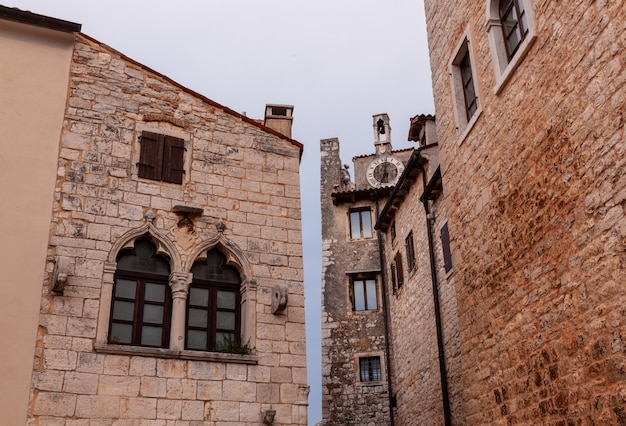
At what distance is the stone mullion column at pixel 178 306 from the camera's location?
8484 millimetres

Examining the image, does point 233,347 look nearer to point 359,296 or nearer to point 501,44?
point 501,44

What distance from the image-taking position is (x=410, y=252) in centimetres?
1728

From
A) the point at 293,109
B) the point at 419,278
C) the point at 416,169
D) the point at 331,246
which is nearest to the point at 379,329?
the point at 331,246

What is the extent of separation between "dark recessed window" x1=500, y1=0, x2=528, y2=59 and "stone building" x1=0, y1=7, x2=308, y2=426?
3810 millimetres

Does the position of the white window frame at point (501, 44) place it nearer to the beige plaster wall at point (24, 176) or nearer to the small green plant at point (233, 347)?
the small green plant at point (233, 347)

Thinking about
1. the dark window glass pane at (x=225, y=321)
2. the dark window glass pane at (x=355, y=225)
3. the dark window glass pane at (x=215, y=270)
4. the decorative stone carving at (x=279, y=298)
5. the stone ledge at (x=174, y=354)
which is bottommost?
the stone ledge at (x=174, y=354)

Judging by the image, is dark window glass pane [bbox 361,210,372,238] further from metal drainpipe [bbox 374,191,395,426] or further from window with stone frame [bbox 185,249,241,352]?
window with stone frame [bbox 185,249,241,352]

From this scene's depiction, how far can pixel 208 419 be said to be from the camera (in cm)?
821

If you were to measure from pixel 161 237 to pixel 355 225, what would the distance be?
50.7 feet

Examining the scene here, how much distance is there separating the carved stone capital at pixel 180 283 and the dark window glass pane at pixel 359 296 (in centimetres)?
1399

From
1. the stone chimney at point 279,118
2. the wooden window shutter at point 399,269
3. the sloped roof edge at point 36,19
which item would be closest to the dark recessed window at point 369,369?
the wooden window shutter at point 399,269

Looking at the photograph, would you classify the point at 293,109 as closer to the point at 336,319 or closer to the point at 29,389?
the point at 29,389

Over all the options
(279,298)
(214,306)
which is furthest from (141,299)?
(279,298)

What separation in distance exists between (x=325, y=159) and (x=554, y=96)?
2016cm
